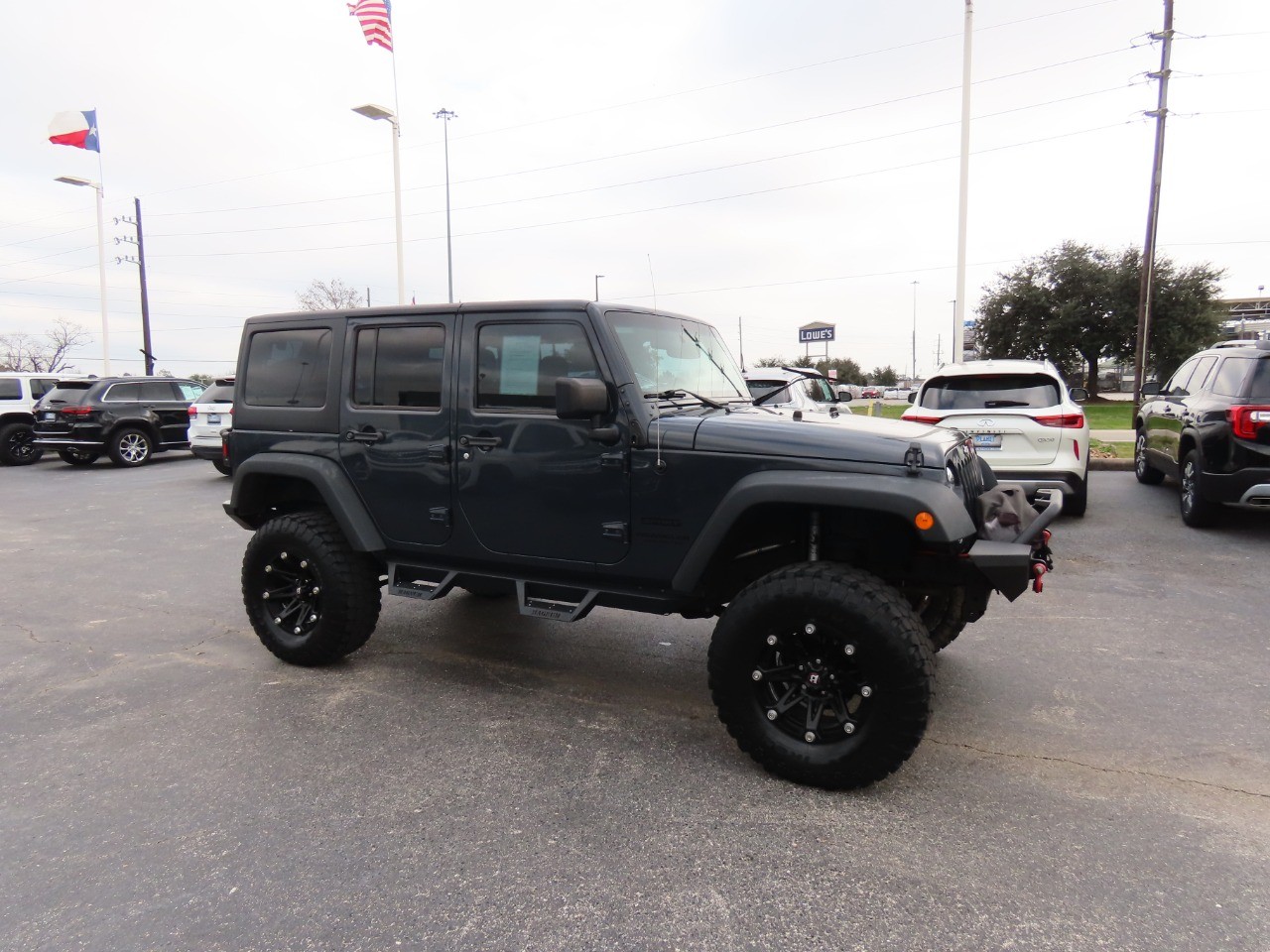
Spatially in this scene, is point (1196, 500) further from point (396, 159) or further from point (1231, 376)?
point (396, 159)

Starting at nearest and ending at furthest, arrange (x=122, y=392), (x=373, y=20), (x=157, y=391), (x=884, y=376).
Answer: (x=122, y=392) → (x=157, y=391) → (x=373, y=20) → (x=884, y=376)

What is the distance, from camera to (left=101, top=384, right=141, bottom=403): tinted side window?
15.5 m

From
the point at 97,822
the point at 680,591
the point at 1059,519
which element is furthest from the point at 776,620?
the point at 1059,519

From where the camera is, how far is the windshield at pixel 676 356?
12.1ft

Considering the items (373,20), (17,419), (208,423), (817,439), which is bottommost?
(17,419)

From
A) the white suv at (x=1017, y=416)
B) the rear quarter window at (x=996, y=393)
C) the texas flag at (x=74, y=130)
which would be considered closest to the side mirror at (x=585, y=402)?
the white suv at (x=1017, y=416)

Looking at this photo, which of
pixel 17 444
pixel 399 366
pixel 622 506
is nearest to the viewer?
pixel 622 506

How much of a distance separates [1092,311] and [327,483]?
3774 cm

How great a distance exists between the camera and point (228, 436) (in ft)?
15.6

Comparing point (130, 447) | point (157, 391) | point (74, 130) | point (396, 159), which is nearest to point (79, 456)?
point (130, 447)

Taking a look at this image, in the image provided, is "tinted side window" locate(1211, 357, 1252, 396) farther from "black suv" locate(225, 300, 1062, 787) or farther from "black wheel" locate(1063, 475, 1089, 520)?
"black suv" locate(225, 300, 1062, 787)

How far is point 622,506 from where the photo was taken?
3488 millimetres

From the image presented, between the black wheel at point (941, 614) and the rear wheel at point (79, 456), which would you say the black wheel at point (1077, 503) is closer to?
the black wheel at point (941, 614)

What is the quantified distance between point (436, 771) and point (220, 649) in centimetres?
235
